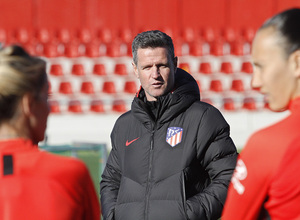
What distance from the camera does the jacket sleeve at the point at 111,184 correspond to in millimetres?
2910

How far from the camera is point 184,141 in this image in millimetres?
2771

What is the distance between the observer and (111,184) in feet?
9.82

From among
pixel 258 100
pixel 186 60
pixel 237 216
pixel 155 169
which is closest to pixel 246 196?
pixel 237 216

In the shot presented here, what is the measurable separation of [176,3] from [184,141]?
1315 centimetres

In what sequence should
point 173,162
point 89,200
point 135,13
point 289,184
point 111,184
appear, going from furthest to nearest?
point 135,13, point 111,184, point 173,162, point 89,200, point 289,184

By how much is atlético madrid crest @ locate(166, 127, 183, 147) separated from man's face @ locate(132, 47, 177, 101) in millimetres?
228

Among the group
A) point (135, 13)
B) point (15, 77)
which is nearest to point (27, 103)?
point (15, 77)

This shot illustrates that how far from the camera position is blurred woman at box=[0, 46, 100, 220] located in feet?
4.99

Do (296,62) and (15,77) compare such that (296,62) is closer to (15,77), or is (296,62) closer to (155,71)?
(15,77)

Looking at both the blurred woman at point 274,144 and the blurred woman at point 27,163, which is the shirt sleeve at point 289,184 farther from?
the blurred woman at point 27,163

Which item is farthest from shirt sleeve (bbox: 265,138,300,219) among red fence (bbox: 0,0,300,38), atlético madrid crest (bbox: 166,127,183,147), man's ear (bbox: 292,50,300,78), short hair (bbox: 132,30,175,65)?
red fence (bbox: 0,0,300,38)

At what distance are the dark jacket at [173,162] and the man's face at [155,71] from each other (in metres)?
0.06

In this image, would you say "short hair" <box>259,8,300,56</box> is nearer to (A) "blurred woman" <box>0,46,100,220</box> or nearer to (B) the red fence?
(A) "blurred woman" <box>0,46,100,220</box>

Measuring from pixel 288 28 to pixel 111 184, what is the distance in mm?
1659
